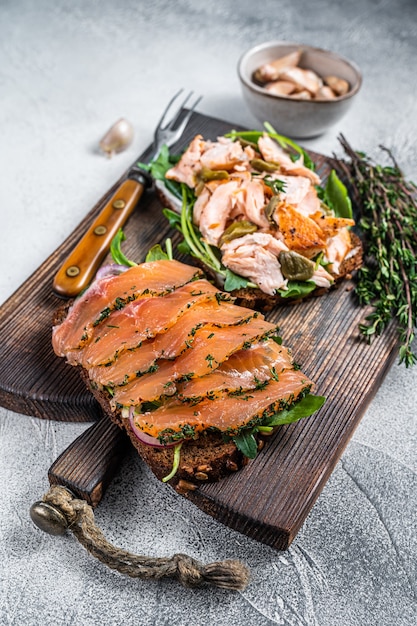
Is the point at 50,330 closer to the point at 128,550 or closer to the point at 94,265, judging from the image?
the point at 94,265

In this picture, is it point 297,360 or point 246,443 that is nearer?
point 246,443

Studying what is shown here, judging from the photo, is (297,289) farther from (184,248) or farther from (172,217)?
(172,217)

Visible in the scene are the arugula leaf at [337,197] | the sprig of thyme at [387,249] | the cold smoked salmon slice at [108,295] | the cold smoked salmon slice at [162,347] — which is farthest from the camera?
the arugula leaf at [337,197]

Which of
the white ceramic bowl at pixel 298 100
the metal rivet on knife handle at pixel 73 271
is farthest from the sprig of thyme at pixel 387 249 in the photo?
the metal rivet on knife handle at pixel 73 271

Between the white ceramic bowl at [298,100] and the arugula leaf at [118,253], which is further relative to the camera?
the white ceramic bowl at [298,100]

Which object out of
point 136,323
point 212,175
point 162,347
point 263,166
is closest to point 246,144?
point 263,166

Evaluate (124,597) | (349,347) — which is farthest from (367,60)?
(124,597)

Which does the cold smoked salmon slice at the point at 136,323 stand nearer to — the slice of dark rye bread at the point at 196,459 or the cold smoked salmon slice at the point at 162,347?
the cold smoked salmon slice at the point at 162,347
